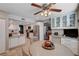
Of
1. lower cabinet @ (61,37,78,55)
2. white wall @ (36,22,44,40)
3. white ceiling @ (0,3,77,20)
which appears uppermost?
white ceiling @ (0,3,77,20)

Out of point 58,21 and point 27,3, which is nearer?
point 27,3

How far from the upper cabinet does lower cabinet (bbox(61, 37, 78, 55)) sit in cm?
21

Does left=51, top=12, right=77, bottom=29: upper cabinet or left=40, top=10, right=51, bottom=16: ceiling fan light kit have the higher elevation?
left=40, top=10, right=51, bottom=16: ceiling fan light kit

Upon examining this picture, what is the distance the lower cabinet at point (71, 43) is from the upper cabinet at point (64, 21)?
21 cm

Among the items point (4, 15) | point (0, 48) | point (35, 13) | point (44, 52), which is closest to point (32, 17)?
point (35, 13)

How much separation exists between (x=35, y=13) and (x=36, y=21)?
0.14 metres

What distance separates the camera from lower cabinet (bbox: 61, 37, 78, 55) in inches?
68.3

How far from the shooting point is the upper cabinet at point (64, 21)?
5.92ft

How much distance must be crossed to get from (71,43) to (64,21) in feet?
1.30

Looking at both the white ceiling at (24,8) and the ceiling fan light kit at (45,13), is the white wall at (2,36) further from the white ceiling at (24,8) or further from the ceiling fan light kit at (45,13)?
the ceiling fan light kit at (45,13)

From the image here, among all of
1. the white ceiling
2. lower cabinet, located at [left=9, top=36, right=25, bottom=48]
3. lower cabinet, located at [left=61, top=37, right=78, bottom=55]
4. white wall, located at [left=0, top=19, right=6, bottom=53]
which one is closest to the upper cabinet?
the white ceiling

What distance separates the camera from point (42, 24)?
6.10 feet

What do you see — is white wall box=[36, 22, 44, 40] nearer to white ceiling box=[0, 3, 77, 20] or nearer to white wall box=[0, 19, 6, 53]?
white ceiling box=[0, 3, 77, 20]

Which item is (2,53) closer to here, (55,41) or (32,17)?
(32,17)
